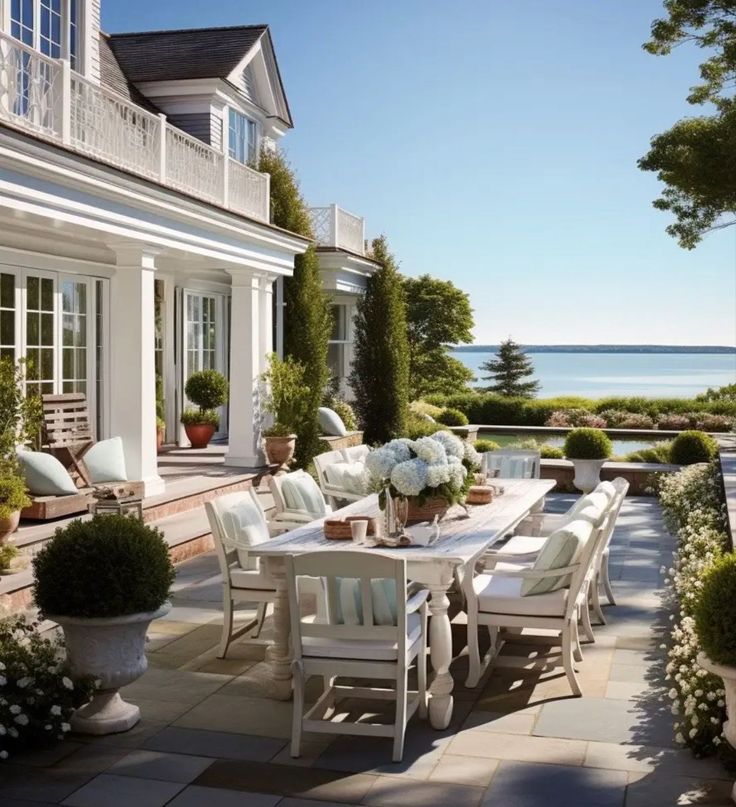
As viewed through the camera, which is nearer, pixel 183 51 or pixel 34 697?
pixel 34 697

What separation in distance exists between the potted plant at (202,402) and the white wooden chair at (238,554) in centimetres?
1008

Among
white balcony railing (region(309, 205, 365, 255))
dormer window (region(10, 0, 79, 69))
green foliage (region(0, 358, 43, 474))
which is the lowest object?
green foliage (region(0, 358, 43, 474))

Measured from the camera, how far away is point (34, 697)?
17.6 feet

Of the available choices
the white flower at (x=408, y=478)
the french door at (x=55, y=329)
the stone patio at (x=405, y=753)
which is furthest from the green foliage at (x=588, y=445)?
the white flower at (x=408, y=478)

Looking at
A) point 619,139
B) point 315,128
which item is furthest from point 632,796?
point 619,139

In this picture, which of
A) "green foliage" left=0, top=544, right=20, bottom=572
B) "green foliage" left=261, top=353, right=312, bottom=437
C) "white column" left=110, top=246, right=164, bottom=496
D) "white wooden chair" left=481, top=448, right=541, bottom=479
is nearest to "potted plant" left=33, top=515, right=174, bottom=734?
"green foliage" left=0, top=544, right=20, bottom=572

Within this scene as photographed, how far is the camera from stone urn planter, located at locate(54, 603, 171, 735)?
5547mm

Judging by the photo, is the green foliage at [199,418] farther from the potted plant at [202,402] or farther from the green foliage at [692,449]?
the green foliage at [692,449]

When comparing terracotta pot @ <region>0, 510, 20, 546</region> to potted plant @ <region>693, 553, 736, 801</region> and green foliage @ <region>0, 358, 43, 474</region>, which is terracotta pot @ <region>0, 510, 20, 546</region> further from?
potted plant @ <region>693, 553, 736, 801</region>

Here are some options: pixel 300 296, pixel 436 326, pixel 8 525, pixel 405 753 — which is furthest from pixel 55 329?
pixel 436 326

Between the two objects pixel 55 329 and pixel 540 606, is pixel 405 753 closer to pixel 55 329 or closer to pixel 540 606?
pixel 540 606

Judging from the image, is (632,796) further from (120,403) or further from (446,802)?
(120,403)

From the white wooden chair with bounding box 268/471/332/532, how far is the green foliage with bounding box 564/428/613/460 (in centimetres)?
827

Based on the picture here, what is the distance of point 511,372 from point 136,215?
140 feet
